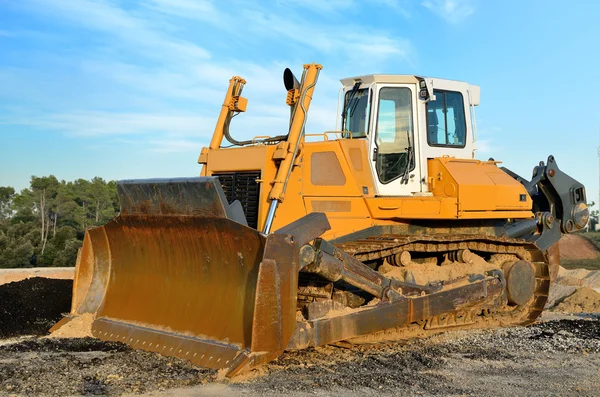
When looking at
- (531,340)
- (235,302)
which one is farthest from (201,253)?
(531,340)

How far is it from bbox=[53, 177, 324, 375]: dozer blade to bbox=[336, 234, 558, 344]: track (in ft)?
4.76

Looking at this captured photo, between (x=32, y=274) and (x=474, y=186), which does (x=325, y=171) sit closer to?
(x=474, y=186)

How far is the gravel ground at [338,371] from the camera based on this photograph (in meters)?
5.65

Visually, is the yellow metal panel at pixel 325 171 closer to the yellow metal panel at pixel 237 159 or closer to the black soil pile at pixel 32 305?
the yellow metal panel at pixel 237 159

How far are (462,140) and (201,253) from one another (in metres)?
4.29

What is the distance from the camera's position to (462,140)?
950 cm

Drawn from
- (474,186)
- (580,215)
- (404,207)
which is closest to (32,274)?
(404,207)

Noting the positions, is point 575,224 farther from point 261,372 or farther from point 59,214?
point 59,214

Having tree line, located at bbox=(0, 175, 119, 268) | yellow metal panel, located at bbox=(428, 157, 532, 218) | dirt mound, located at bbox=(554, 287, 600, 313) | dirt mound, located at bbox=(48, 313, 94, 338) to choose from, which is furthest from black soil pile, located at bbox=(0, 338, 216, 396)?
tree line, located at bbox=(0, 175, 119, 268)

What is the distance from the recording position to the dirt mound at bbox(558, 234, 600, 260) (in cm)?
3434

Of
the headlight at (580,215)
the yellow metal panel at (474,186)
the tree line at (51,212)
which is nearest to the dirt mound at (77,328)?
the yellow metal panel at (474,186)

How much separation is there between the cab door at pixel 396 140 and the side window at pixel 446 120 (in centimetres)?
31

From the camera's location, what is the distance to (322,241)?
657cm

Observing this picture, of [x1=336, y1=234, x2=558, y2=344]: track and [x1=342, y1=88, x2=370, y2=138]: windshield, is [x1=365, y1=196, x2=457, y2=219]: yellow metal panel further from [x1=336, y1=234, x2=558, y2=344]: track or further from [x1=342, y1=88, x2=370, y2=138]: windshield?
[x1=342, y1=88, x2=370, y2=138]: windshield
